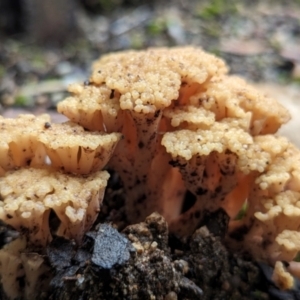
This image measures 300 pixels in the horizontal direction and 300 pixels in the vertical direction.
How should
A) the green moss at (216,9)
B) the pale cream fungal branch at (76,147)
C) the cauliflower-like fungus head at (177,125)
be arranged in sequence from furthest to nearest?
the green moss at (216,9), the cauliflower-like fungus head at (177,125), the pale cream fungal branch at (76,147)

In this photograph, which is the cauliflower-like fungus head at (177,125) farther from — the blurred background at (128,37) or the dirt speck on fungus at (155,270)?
the blurred background at (128,37)

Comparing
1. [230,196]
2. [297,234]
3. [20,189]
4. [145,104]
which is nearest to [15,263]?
[20,189]

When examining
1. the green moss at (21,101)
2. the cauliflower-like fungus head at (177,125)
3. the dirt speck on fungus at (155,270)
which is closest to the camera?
the dirt speck on fungus at (155,270)

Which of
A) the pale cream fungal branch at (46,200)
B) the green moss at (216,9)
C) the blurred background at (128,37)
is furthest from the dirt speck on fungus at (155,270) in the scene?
the green moss at (216,9)

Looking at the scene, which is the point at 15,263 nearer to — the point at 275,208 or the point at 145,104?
the point at 145,104

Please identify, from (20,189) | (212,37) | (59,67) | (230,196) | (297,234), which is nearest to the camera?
(20,189)

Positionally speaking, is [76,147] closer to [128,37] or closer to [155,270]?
[155,270]
